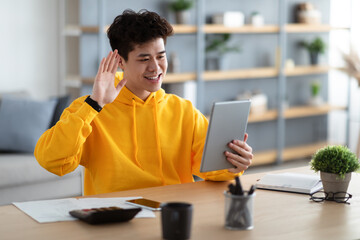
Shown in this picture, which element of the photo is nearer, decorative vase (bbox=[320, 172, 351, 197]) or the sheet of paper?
the sheet of paper

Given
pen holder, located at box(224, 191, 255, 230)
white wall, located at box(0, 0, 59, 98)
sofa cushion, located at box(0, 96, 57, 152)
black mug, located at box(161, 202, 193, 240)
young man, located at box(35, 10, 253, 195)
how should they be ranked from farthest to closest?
1. white wall, located at box(0, 0, 59, 98)
2. sofa cushion, located at box(0, 96, 57, 152)
3. young man, located at box(35, 10, 253, 195)
4. pen holder, located at box(224, 191, 255, 230)
5. black mug, located at box(161, 202, 193, 240)

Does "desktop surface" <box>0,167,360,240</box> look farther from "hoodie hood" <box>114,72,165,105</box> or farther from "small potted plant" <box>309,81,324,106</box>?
"small potted plant" <box>309,81,324,106</box>

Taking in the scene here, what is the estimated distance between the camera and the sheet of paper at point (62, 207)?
160 cm

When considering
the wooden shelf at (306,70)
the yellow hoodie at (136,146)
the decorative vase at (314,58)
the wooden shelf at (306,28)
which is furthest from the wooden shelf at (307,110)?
the yellow hoodie at (136,146)

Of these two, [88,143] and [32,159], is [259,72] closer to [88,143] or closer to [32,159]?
[32,159]

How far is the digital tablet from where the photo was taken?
5.76 ft

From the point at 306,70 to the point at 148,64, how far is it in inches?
159

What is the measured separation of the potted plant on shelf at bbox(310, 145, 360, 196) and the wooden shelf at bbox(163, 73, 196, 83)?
307cm

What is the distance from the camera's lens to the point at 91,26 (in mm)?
4664

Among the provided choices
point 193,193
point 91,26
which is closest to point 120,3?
point 91,26

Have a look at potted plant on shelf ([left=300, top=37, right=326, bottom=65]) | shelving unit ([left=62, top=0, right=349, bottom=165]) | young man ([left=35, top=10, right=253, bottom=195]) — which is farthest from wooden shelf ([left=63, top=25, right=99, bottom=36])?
potted plant on shelf ([left=300, top=37, right=326, bottom=65])

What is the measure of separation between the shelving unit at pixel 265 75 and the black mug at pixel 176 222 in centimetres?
320

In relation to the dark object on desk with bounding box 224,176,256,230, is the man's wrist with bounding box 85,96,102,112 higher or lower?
higher

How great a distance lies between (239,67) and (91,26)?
170 cm
